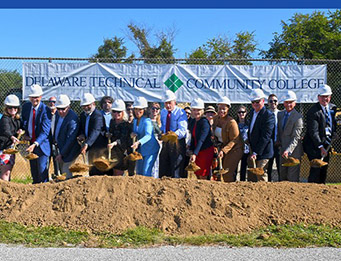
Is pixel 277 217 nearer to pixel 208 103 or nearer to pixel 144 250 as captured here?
pixel 144 250

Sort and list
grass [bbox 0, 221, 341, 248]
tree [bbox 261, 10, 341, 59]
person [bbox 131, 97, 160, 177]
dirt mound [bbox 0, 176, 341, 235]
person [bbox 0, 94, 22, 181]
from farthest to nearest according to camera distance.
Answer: tree [bbox 261, 10, 341, 59], person [bbox 0, 94, 22, 181], person [bbox 131, 97, 160, 177], dirt mound [bbox 0, 176, 341, 235], grass [bbox 0, 221, 341, 248]

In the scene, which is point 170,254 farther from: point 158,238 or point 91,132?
point 91,132

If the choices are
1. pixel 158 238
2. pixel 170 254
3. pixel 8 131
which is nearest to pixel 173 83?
pixel 8 131

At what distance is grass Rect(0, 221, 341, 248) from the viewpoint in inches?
214

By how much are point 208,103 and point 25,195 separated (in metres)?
5.99

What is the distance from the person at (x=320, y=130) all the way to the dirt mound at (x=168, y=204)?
145 cm

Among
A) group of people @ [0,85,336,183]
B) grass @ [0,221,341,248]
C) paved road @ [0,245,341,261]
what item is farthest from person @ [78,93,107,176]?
paved road @ [0,245,341,261]

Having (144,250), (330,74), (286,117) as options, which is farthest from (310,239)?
(330,74)

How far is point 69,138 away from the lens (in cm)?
824

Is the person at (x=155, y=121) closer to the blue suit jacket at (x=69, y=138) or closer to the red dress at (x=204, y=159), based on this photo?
the red dress at (x=204, y=159)

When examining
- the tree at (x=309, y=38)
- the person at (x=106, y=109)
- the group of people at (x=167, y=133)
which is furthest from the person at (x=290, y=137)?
the tree at (x=309, y=38)

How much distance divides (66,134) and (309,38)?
82.4ft

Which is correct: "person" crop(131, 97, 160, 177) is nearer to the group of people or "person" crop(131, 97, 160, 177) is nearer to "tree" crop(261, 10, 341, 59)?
the group of people

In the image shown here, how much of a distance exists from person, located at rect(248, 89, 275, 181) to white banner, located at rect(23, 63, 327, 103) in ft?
10.9
